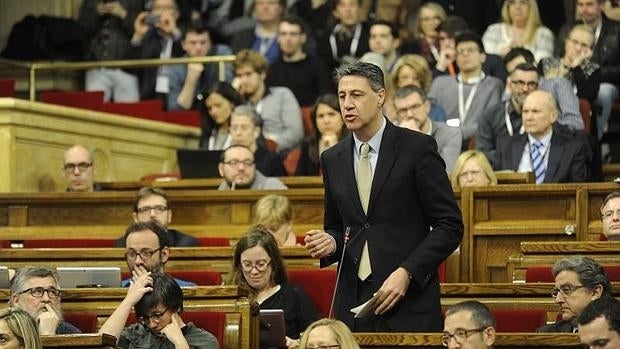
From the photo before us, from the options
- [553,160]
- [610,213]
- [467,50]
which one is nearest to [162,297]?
[610,213]

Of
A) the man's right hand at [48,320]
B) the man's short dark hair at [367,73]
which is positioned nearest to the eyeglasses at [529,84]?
the man's right hand at [48,320]

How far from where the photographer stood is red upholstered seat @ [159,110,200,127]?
12695 millimetres

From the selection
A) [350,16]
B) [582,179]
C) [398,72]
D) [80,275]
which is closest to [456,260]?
[582,179]

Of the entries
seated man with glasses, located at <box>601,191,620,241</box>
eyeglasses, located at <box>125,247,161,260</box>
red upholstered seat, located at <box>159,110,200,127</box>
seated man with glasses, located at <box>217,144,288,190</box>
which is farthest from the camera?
seated man with glasses, located at <box>601,191,620,241</box>

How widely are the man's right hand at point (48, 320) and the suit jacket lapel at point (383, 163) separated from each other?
4.82 feet

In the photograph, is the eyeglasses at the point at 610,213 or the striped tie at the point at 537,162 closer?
the eyeglasses at the point at 610,213

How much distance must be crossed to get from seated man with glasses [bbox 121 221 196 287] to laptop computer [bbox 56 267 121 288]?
100mm

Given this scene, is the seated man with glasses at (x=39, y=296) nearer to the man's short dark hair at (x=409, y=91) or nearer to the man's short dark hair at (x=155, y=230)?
the man's short dark hair at (x=155, y=230)

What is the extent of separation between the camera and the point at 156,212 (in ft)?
28.9

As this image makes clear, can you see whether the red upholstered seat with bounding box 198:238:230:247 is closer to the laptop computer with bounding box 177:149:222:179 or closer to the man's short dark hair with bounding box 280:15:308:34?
the laptop computer with bounding box 177:149:222:179

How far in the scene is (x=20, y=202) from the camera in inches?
392

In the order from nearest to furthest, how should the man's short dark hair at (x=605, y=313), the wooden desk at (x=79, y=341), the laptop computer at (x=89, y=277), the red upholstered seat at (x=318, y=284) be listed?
the man's short dark hair at (x=605, y=313)
the wooden desk at (x=79, y=341)
the laptop computer at (x=89, y=277)
the red upholstered seat at (x=318, y=284)

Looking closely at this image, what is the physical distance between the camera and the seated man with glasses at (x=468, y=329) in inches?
233

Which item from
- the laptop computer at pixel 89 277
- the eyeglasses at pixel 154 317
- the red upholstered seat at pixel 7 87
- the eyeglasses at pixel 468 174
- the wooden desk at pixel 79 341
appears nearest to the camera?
the wooden desk at pixel 79 341
